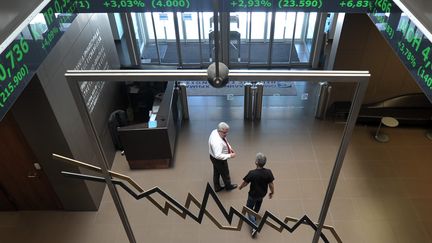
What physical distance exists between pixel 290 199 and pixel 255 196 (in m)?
1.06

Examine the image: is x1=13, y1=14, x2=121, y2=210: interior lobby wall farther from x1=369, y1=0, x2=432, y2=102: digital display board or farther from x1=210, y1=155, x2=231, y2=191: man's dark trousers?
x1=369, y1=0, x2=432, y2=102: digital display board

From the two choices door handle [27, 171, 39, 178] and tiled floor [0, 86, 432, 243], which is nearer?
door handle [27, 171, 39, 178]

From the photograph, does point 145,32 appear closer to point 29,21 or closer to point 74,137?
point 74,137

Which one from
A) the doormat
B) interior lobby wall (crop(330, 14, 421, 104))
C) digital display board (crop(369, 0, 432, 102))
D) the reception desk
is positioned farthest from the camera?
the doormat

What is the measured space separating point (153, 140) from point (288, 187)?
2483 millimetres

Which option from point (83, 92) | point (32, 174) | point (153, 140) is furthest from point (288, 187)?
point (32, 174)

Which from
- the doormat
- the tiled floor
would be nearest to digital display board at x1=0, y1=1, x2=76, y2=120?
the tiled floor

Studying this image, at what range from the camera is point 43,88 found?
427 centimetres

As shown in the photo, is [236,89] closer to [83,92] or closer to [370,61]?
[370,61]

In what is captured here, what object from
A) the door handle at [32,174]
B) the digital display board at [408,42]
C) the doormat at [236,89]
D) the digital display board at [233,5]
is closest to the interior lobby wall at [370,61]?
the doormat at [236,89]

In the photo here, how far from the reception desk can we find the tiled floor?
0.64 ft

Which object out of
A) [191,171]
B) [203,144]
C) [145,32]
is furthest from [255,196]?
[145,32]

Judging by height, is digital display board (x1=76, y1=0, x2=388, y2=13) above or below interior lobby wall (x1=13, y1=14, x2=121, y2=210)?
above

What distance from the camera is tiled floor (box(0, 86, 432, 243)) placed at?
5488 millimetres
